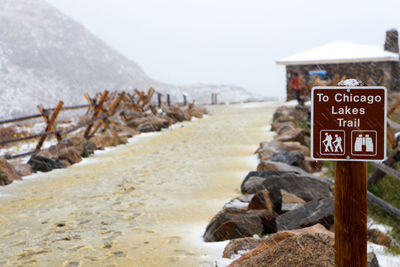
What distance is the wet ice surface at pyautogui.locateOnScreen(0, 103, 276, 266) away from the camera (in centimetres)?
407

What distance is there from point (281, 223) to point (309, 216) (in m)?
0.27

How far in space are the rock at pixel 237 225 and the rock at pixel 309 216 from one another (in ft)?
0.69

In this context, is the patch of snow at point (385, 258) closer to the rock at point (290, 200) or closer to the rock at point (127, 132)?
the rock at point (290, 200)

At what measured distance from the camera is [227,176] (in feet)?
24.7

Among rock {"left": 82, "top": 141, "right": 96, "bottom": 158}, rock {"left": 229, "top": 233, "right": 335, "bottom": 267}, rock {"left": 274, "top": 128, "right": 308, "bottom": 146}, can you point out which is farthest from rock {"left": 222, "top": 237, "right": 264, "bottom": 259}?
rock {"left": 82, "top": 141, "right": 96, "bottom": 158}

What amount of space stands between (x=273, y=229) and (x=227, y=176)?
2.98 metres

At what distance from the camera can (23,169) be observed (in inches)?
321

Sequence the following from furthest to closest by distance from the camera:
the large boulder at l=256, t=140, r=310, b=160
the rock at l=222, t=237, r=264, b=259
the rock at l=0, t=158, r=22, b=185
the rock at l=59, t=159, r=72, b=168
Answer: the rock at l=59, t=159, r=72, b=168
the large boulder at l=256, t=140, r=310, b=160
the rock at l=0, t=158, r=22, b=185
the rock at l=222, t=237, r=264, b=259

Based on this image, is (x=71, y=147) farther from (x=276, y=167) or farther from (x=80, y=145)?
(x=276, y=167)

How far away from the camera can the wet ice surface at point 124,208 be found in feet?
13.4

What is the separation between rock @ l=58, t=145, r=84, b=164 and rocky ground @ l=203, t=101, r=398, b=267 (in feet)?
13.1

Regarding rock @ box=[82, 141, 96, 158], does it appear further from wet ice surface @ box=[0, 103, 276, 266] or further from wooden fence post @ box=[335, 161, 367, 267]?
wooden fence post @ box=[335, 161, 367, 267]

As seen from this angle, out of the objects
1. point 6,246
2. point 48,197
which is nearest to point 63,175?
point 48,197

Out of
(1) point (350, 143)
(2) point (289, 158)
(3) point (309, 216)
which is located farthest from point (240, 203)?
(1) point (350, 143)
